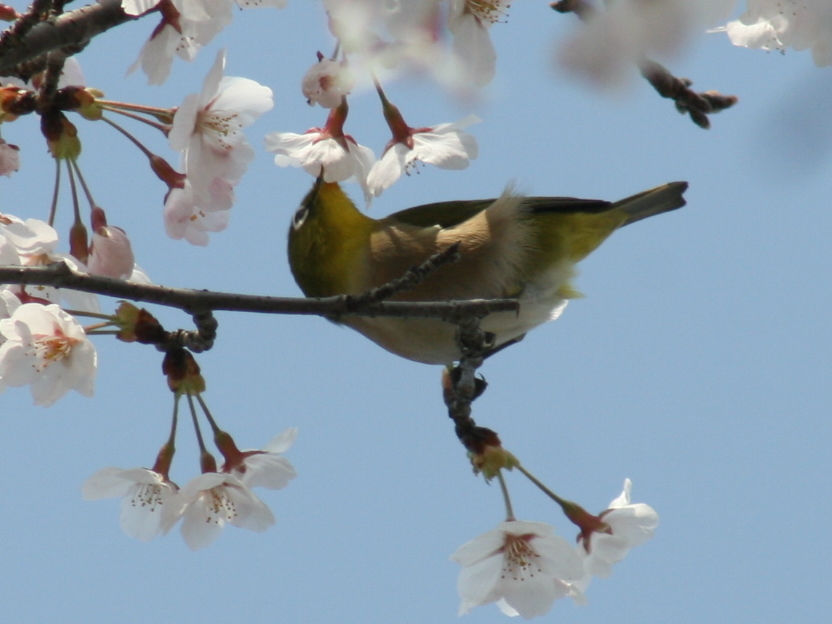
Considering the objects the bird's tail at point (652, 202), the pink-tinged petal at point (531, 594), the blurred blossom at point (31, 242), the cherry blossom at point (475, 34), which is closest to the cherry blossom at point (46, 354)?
the blurred blossom at point (31, 242)

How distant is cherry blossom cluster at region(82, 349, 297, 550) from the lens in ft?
8.92

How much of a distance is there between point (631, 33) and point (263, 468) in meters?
2.41

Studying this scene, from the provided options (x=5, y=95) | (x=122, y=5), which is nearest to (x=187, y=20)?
(x=122, y=5)

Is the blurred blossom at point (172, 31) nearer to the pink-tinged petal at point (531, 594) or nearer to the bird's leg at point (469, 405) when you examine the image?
the bird's leg at point (469, 405)

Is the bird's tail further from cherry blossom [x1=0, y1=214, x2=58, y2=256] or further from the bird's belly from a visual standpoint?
cherry blossom [x1=0, y1=214, x2=58, y2=256]

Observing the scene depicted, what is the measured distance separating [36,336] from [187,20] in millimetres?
948

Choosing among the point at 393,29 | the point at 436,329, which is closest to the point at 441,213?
the point at 436,329

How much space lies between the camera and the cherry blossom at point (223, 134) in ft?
9.11

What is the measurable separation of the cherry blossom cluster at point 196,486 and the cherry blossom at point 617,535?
1.03m

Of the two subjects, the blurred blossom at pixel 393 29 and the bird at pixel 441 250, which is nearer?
the blurred blossom at pixel 393 29

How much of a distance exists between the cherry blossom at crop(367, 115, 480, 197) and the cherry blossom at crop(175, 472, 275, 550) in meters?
1.03

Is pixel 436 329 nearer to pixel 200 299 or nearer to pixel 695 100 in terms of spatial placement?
pixel 200 299

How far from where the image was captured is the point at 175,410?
2756 mm

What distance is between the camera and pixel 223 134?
284 centimetres
